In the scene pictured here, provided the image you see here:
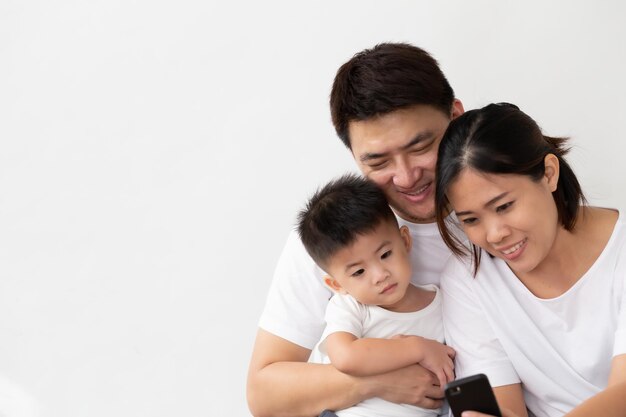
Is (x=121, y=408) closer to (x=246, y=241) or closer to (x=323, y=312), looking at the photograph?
(x=246, y=241)

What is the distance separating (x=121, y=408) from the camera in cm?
295

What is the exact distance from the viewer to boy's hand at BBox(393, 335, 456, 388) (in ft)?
6.61

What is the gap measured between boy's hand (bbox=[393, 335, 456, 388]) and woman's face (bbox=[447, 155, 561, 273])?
28 cm

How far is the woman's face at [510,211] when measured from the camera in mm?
1812

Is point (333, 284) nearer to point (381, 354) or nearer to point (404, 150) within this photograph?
point (381, 354)

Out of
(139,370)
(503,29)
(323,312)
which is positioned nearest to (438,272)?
(323,312)

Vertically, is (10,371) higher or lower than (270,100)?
lower

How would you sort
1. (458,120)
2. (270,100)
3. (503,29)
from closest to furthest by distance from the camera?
(458,120)
(503,29)
(270,100)

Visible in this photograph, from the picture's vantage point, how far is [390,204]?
221 cm

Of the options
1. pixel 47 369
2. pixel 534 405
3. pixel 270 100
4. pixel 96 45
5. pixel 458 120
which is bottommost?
pixel 534 405

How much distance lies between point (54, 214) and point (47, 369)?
52 centimetres

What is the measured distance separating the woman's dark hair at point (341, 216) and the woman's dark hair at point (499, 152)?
159 mm

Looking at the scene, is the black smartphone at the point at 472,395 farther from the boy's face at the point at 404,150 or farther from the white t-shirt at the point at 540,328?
the boy's face at the point at 404,150

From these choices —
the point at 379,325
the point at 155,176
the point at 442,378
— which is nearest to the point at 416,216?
the point at 379,325
